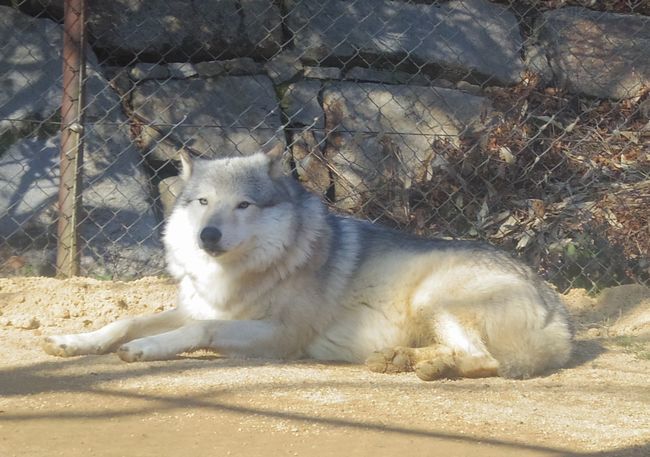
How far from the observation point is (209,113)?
7.25m

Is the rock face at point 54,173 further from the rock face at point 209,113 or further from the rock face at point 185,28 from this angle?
the rock face at point 185,28

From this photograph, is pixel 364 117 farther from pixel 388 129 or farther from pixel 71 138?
pixel 71 138

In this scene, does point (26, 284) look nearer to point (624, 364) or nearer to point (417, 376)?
point (417, 376)

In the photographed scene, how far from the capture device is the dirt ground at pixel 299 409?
313 centimetres

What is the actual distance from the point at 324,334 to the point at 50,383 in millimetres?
1521

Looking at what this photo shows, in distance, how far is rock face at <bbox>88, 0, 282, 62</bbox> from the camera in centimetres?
723

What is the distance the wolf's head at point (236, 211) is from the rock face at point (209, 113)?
2.19 m

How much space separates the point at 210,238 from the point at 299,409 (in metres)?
1.21

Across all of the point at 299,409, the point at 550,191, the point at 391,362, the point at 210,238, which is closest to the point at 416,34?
the point at 550,191

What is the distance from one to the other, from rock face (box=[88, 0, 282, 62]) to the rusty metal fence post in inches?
→ 48.2

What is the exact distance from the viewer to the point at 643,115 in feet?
25.6

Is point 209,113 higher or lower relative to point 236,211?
higher

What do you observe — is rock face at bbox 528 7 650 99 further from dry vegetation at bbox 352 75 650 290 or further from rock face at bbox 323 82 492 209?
rock face at bbox 323 82 492 209

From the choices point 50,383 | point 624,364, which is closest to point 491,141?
point 624,364
